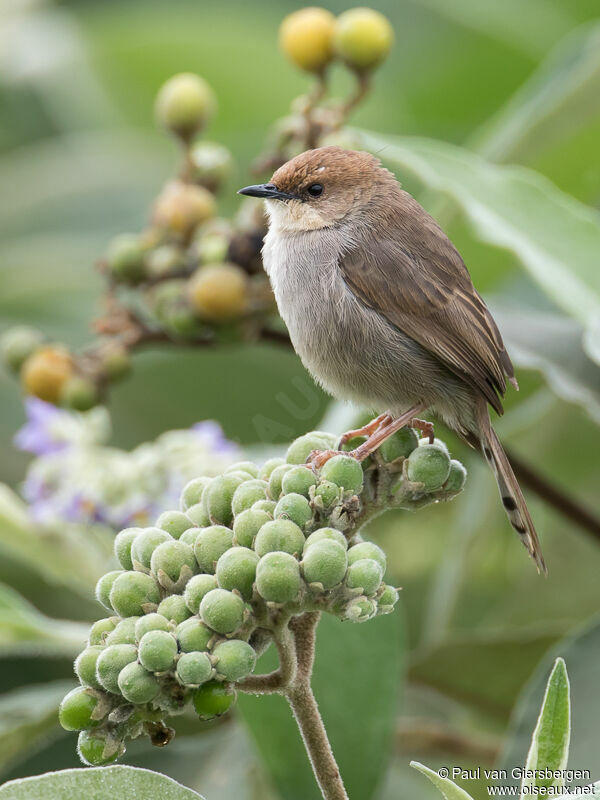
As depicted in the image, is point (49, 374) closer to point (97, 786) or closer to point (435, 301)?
point (435, 301)

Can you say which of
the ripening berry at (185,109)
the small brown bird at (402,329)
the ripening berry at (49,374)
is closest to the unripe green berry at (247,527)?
the small brown bird at (402,329)

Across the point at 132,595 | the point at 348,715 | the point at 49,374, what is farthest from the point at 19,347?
the point at 132,595

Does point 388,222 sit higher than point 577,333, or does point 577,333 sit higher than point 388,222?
point 388,222

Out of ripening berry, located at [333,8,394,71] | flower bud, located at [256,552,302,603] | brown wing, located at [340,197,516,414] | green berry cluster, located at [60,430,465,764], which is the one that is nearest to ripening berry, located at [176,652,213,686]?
green berry cluster, located at [60,430,465,764]

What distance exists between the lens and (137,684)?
4.02 feet

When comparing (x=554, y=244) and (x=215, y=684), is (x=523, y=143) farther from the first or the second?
(x=215, y=684)

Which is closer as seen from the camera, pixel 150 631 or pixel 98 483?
pixel 150 631

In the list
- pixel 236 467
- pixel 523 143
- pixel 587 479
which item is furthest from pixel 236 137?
pixel 236 467

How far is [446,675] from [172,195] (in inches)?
47.9

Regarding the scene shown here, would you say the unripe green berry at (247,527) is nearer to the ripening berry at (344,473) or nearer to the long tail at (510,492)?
the ripening berry at (344,473)

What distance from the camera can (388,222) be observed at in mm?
2146

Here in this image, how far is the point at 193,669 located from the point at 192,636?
44 millimetres

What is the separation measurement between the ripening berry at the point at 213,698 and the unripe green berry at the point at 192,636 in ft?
0.17

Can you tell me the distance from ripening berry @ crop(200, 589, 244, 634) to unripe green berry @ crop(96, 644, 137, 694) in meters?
0.09
